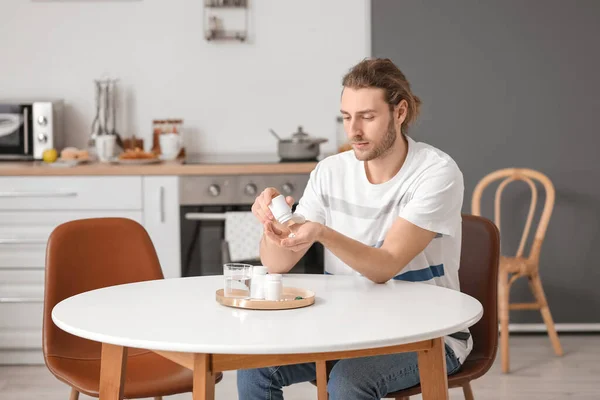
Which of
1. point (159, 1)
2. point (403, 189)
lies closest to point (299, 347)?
point (403, 189)

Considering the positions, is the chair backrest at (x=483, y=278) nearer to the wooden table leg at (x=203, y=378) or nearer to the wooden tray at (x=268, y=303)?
the wooden tray at (x=268, y=303)

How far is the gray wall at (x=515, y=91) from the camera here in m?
4.29

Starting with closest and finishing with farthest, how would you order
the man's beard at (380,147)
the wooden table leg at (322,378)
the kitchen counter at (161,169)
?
1. the wooden table leg at (322,378)
2. the man's beard at (380,147)
3. the kitchen counter at (161,169)

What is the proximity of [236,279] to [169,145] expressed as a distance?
2.37 meters

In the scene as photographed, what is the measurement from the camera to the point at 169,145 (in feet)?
14.1

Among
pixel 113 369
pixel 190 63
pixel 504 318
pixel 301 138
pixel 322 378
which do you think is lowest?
pixel 504 318

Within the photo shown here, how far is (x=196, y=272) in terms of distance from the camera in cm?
405

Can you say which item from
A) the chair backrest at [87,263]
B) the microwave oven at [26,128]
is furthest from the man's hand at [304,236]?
the microwave oven at [26,128]

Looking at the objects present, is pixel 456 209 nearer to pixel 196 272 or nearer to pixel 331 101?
pixel 196 272

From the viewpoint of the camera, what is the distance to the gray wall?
4.29 metres

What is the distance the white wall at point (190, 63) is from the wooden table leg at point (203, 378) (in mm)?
2933

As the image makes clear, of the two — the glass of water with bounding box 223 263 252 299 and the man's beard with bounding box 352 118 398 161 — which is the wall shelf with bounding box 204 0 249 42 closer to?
the man's beard with bounding box 352 118 398 161

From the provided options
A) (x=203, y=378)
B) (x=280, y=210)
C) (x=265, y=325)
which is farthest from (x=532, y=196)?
(x=203, y=378)

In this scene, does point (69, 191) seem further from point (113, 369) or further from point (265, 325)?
point (265, 325)
